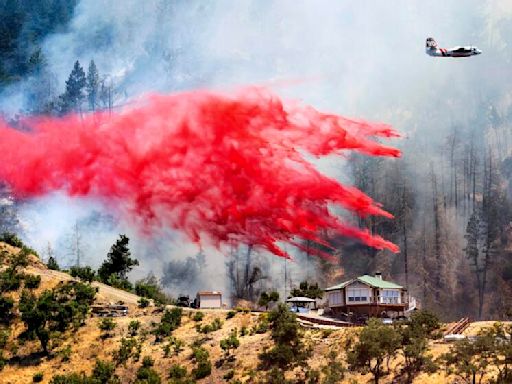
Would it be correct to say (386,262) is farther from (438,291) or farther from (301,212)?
(301,212)

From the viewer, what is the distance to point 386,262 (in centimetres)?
15200

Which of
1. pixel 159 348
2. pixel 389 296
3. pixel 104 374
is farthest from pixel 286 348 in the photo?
pixel 389 296

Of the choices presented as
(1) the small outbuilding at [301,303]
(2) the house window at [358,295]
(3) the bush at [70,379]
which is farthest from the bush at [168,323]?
(2) the house window at [358,295]

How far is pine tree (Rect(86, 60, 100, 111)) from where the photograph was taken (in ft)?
629

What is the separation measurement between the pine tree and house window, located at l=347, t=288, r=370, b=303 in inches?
4083

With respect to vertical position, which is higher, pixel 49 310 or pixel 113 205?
pixel 113 205

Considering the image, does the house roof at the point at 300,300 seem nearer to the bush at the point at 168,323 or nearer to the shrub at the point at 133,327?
the bush at the point at 168,323

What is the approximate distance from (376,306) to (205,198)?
1449 inches

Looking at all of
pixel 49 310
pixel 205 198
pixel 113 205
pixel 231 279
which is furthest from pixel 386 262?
pixel 49 310

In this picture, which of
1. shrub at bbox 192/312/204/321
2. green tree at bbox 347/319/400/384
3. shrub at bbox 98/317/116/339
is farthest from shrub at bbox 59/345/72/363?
green tree at bbox 347/319/400/384

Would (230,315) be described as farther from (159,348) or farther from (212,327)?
(159,348)

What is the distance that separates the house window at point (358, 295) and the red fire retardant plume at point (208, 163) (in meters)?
17.2

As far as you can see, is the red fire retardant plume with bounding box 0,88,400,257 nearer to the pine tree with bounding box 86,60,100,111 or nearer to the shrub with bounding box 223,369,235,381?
the shrub with bounding box 223,369,235,381

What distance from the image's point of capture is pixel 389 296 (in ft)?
347
